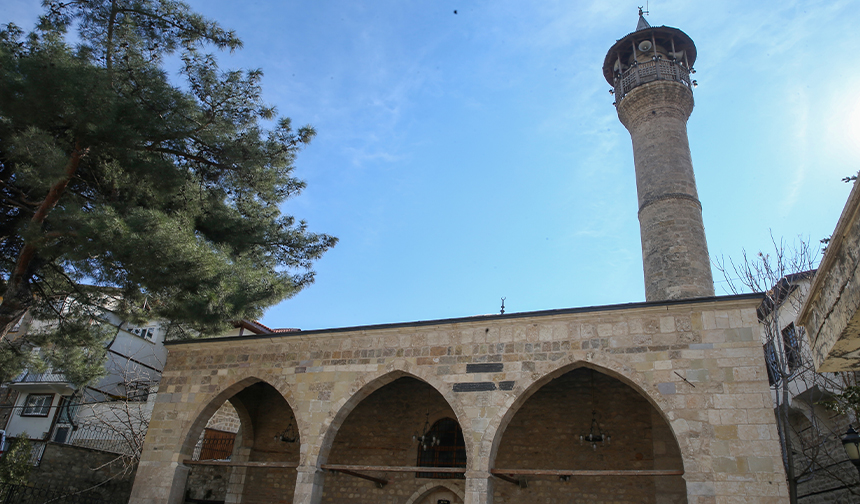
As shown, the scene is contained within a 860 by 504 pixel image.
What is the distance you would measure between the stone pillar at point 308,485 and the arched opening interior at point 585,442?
319cm

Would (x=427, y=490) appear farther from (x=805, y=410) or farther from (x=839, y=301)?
(x=839, y=301)

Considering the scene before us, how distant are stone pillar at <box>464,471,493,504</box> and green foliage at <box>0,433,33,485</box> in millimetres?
7786

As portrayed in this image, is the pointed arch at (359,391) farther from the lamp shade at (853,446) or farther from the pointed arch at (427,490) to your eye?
the lamp shade at (853,446)

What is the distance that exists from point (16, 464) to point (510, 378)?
851 centimetres

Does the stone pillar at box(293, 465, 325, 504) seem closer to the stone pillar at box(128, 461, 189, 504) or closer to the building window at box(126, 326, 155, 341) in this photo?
the stone pillar at box(128, 461, 189, 504)

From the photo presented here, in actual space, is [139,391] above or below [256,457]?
above

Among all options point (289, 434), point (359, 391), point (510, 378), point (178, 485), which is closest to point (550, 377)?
point (510, 378)

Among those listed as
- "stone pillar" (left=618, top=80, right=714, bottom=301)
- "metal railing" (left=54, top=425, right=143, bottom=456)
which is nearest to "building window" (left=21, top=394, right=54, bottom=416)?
"metal railing" (left=54, top=425, right=143, bottom=456)

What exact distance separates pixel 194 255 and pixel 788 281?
1094cm

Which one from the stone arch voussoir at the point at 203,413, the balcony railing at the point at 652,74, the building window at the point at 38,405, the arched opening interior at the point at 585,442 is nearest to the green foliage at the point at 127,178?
the stone arch voussoir at the point at 203,413

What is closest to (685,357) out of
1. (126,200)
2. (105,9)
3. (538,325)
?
(538,325)

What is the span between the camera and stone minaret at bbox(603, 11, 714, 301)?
1277cm

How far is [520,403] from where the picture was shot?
8250 mm

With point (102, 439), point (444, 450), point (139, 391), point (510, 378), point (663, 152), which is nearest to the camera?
point (510, 378)
